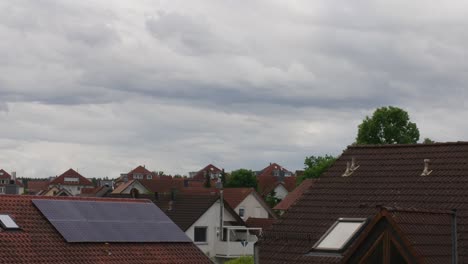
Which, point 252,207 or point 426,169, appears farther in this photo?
point 252,207

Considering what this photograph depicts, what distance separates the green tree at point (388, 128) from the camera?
53.1 metres

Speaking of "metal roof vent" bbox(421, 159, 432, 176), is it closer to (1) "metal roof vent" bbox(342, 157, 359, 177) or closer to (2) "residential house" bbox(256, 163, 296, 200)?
(1) "metal roof vent" bbox(342, 157, 359, 177)

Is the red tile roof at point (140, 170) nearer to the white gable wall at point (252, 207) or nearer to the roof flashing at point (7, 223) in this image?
the white gable wall at point (252, 207)

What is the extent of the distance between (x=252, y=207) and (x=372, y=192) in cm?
4954

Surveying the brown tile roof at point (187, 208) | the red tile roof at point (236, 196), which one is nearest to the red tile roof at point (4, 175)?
the red tile roof at point (236, 196)

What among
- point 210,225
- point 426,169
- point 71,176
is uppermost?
point 71,176

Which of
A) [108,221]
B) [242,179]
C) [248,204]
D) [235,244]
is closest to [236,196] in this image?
[248,204]

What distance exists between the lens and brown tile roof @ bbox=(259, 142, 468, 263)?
22.0 m

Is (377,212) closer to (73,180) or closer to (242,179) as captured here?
(242,179)

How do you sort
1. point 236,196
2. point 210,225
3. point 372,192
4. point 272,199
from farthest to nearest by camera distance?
point 272,199 → point 236,196 → point 210,225 → point 372,192

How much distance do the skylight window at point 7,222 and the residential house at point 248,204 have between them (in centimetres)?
4274

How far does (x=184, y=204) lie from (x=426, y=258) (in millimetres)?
38371

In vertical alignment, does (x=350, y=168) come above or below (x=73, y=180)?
below

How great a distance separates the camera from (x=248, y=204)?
237 ft
